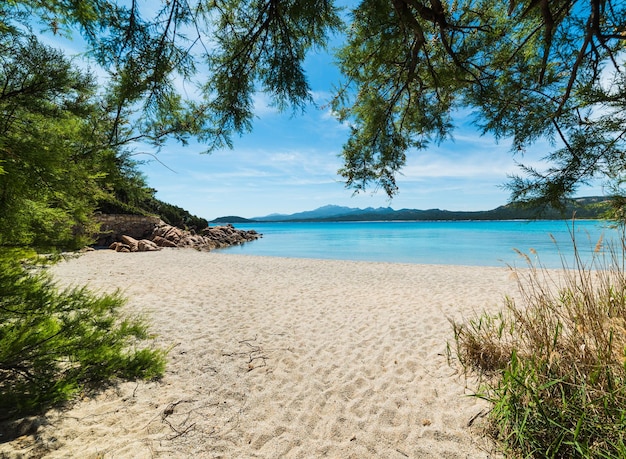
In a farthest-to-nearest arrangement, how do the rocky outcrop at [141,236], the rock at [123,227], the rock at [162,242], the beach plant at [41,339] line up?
the rock at [162,242]
the rock at [123,227]
the rocky outcrop at [141,236]
the beach plant at [41,339]

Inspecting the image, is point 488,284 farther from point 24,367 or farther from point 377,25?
point 24,367

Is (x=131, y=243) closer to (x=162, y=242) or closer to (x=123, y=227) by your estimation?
(x=162, y=242)

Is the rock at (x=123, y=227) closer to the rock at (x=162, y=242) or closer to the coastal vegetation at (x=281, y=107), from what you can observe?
the rock at (x=162, y=242)

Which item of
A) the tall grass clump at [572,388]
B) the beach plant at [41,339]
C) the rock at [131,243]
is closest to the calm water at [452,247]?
the tall grass clump at [572,388]

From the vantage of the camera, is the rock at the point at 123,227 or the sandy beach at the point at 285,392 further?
the rock at the point at 123,227

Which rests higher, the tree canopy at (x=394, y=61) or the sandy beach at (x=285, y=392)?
the tree canopy at (x=394, y=61)

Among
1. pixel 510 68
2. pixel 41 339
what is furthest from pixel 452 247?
pixel 41 339

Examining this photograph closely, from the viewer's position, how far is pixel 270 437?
238 cm

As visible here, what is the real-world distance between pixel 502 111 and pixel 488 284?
24.1 ft

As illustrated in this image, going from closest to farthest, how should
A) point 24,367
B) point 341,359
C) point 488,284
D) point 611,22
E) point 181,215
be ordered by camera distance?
point 24,367
point 611,22
point 341,359
point 488,284
point 181,215

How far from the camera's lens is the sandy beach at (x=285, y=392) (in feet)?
7.18

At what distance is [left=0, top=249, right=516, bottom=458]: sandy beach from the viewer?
219 cm

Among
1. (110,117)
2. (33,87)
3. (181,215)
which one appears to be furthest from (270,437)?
(181,215)

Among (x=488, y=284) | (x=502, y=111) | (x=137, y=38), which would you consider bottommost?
(x=488, y=284)
